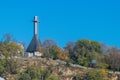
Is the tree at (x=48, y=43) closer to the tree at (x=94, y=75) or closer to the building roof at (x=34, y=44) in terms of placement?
the building roof at (x=34, y=44)

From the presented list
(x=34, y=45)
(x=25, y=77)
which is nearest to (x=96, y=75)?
(x=25, y=77)

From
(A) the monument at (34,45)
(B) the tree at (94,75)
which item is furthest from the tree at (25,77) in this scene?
(A) the monument at (34,45)

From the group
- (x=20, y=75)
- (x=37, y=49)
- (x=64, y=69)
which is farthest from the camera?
(x=37, y=49)

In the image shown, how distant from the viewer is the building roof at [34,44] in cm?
11438

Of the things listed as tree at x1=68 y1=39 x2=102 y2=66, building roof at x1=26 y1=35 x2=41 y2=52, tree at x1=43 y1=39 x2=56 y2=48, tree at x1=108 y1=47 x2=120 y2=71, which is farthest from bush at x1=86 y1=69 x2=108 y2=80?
building roof at x1=26 y1=35 x2=41 y2=52

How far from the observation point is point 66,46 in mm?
108000

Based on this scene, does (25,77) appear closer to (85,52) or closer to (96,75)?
(96,75)

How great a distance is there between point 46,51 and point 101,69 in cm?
1278

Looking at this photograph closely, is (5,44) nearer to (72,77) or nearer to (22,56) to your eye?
(22,56)

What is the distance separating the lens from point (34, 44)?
116125 millimetres

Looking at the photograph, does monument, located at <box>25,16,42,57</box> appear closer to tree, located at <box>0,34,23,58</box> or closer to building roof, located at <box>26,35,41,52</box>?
building roof, located at <box>26,35,41,52</box>

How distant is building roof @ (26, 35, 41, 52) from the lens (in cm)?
11438

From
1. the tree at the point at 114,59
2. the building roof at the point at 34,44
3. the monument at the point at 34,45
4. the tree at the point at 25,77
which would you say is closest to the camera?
the tree at the point at 25,77

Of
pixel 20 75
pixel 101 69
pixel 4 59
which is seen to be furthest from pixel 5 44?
pixel 101 69
